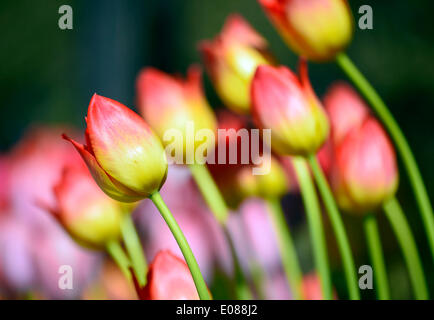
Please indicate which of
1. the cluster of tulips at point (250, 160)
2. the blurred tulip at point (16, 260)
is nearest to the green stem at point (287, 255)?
the cluster of tulips at point (250, 160)

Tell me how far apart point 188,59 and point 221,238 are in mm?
291

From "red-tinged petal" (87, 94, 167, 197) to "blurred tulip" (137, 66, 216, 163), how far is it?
3cm

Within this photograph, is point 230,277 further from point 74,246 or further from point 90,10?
point 90,10

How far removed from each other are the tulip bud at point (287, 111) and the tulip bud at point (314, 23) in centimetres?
2

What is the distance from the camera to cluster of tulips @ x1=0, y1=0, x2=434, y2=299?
156mm

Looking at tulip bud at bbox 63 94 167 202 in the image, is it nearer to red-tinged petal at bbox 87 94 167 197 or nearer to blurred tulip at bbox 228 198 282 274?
red-tinged petal at bbox 87 94 167 197

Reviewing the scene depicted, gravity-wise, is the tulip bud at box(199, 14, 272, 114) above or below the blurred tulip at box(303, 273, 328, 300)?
above

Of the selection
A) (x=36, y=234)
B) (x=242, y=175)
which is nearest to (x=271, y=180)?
(x=242, y=175)

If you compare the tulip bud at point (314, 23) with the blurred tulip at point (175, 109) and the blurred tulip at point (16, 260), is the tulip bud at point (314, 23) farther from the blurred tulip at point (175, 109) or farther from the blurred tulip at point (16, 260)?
the blurred tulip at point (16, 260)

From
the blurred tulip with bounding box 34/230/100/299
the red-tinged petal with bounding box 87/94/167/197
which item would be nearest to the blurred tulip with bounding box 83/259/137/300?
the blurred tulip with bounding box 34/230/100/299

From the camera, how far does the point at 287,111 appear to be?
0.18 metres
